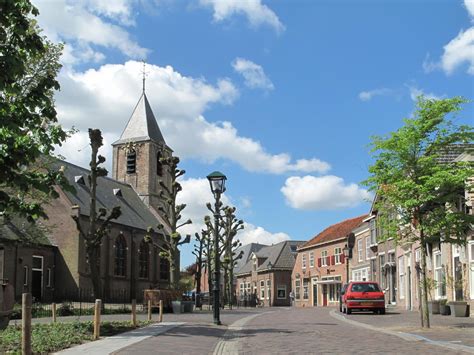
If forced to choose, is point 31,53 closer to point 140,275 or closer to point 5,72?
point 5,72

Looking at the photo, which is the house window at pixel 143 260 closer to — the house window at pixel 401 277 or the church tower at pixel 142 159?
the church tower at pixel 142 159

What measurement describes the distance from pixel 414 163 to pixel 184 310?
1792cm

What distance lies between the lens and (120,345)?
43.3ft

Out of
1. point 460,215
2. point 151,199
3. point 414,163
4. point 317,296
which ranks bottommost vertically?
point 317,296

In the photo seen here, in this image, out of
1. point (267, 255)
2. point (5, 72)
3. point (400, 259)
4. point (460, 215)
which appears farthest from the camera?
point (267, 255)

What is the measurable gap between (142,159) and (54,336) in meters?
57.1

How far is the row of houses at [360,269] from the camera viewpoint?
90.0 ft

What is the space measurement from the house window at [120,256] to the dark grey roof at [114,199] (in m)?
1.66

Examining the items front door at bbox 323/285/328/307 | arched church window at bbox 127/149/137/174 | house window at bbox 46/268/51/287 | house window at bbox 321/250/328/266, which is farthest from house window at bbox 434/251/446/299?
arched church window at bbox 127/149/137/174

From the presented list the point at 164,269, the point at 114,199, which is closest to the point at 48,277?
the point at 114,199

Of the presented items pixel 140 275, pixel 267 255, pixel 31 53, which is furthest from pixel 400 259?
pixel 267 255

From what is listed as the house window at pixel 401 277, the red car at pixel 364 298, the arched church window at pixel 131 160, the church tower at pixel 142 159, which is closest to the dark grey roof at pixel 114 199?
the church tower at pixel 142 159

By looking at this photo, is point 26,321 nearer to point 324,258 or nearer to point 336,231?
point 336,231

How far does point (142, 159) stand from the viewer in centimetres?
7075
